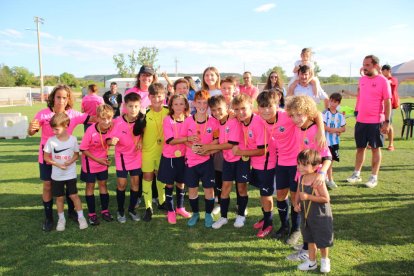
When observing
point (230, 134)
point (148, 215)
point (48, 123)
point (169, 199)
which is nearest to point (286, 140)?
point (230, 134)

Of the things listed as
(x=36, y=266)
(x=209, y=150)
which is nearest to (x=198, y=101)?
(x=209, y=150)

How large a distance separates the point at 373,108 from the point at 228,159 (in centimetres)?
319

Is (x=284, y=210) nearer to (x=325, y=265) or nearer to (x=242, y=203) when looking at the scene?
(x=242, y=203)

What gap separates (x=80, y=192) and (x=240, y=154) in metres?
3.34

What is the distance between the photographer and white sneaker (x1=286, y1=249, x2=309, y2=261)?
11.0ft

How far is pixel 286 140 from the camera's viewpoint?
371 cm

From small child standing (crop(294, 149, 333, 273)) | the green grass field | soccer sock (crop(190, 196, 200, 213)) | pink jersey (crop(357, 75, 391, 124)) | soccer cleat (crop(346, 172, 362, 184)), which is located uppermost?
pink jersey (crop(357, 75, 391, 124))

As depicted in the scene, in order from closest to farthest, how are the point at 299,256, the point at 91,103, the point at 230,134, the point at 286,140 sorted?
the point at 299,256, the point at 286,140, the point at 230,134, the point at 91,103

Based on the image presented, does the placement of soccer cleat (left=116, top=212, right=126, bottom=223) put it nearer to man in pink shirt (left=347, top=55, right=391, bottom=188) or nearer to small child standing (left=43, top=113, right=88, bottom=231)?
small child standing (left=43, top=113, right=88, bottom=231)

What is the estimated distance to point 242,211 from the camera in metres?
4.33

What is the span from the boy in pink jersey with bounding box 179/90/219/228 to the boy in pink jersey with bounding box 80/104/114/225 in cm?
104

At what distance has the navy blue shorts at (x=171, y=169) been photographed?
4.45 meters

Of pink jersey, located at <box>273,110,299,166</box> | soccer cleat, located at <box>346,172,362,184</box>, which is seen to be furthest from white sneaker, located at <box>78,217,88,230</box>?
soccer cleat, located at <box>346,172,362,184</box>

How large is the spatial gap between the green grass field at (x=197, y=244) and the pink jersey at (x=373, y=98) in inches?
51.0
